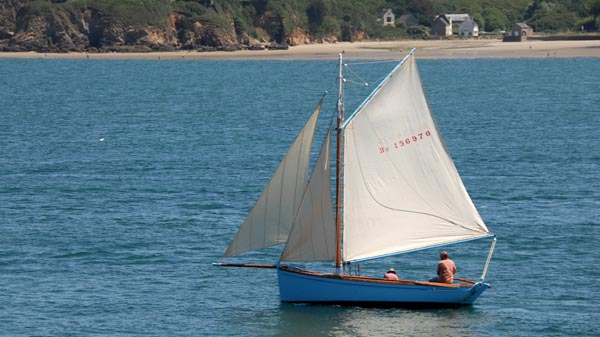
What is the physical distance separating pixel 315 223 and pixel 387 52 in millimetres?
135114

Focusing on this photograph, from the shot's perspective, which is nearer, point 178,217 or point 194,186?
point 178,217

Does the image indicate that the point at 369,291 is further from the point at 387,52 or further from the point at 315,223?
the point at 387,52

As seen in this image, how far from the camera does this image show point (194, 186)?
59312 millimetres

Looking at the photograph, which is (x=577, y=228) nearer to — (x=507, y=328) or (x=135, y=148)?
(x=507, y=328)

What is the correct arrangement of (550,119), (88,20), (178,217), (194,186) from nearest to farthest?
(178,217) → (194,186) → (550,119) → (88,20)

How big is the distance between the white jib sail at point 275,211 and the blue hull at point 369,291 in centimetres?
118

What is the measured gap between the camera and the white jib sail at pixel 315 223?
3638 centimetres

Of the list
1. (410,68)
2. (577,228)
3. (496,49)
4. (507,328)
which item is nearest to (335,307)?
(507,328)

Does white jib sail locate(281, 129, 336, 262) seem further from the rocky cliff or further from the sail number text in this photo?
the rocky cliff

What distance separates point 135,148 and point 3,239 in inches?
1132

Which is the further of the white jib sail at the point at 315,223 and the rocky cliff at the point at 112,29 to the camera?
the rocky cliff at the point at 112,29

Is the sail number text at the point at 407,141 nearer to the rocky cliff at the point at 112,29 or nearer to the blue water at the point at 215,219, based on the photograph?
the blue water at the point at 215,219

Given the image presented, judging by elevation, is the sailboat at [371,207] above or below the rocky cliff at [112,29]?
below

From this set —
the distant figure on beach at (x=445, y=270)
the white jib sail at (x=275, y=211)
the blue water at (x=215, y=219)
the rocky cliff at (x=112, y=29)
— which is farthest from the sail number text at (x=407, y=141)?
the rocky cliff at (x=112, y=29)
